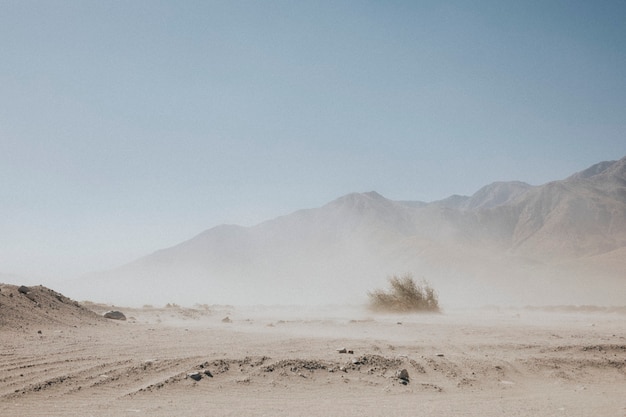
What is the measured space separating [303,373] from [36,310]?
821 cm

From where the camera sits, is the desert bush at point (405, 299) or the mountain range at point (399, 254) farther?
the mountain range at point (399, 254)

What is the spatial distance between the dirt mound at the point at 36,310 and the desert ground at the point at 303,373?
12 centimetres

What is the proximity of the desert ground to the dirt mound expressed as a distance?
0.12 m

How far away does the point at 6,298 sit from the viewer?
11070mm

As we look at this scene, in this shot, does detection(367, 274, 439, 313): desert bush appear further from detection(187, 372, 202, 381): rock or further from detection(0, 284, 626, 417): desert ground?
detection(187, 372, 202, 381): rock

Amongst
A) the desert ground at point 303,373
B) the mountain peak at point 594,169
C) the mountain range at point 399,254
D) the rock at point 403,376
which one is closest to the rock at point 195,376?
the desert ground at point 303,373

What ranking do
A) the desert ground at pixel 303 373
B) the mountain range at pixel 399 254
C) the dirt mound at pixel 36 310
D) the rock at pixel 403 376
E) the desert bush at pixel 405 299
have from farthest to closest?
the mountain range at pixel 399 254 < the desert bush at pixel 405 299 < the dirt mound at pixel 36 310 < the rock at pixel 403 376 < the desert ground at pixel 303 373

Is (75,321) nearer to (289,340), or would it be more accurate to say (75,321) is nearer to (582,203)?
(289,340)

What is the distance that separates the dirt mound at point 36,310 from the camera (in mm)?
10125

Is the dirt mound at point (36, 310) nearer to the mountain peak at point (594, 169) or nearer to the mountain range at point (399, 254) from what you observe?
the mountain range at point (399, 254)

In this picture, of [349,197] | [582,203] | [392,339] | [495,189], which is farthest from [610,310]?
[495,189]

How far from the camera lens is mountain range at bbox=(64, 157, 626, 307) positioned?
6269cm

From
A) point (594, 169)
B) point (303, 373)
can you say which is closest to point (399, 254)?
point (303, 373)

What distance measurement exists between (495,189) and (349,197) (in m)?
74.2
